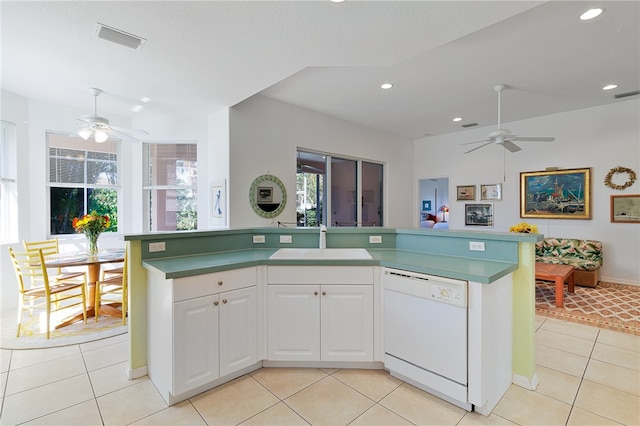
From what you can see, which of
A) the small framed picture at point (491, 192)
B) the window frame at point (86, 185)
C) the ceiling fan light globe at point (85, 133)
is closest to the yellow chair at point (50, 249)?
the window frame at point (86, 185)

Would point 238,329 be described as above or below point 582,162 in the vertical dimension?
below

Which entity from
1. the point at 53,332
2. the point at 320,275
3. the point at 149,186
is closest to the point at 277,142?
the point at 149,186

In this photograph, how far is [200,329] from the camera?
205cm

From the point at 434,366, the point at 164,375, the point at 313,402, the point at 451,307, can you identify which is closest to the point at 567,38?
the point at 451,307

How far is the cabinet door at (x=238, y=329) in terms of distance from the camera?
2.16 metres

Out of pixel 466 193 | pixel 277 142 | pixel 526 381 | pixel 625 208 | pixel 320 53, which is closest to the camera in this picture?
pixel 526 381

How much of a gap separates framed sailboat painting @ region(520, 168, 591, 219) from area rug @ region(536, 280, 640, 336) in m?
1.29

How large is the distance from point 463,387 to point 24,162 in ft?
18.7

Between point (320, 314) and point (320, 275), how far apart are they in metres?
0.30

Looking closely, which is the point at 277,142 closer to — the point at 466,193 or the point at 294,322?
the point at 294,322

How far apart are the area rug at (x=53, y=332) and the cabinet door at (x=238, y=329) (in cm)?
172

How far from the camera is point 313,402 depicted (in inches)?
79.0

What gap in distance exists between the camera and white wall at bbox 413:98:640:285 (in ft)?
15.8

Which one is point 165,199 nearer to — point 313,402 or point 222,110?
point 222,110
